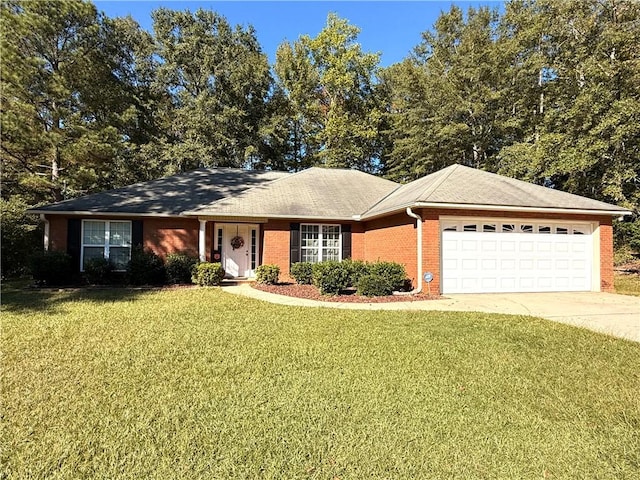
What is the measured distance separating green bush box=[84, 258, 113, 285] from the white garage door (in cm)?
1104

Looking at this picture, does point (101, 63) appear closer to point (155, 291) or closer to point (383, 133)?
point (155, 291)

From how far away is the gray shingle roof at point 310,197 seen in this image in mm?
13070

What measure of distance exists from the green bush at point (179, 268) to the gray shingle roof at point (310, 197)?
1.69m

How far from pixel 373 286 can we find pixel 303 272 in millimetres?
3421

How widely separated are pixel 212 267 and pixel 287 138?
1786 centimetres

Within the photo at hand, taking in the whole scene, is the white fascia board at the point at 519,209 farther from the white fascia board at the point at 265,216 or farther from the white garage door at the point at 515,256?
the white fascia board at the point at 265,216

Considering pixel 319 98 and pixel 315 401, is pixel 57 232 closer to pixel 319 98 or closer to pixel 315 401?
pixel 315 401

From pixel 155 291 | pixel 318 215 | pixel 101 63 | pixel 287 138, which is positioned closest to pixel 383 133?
pixel 287 138

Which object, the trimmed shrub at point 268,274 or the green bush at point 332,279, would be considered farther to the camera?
the trimmed shrub at point 268,274

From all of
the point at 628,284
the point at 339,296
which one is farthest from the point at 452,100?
the point at 339,296

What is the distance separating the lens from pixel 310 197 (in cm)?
1498

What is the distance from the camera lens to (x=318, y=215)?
1332 cm

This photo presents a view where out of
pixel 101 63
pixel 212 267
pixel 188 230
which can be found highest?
pixel 101 63

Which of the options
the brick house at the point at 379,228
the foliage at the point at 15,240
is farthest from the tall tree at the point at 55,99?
the brick house at the point at 379,228
